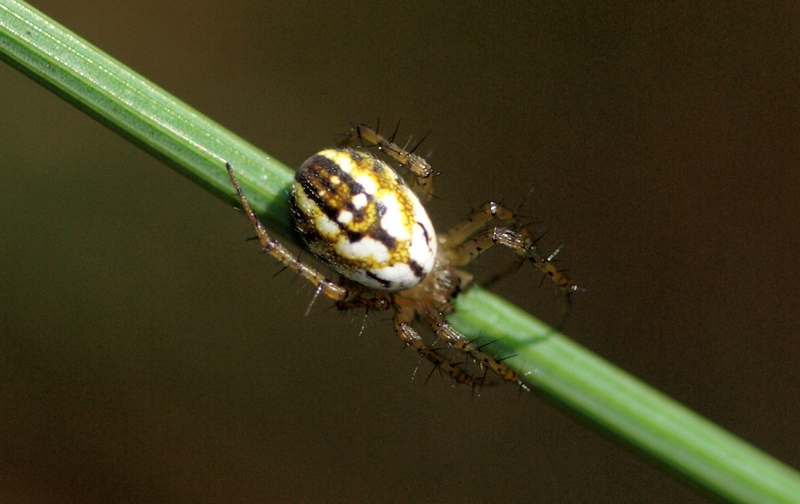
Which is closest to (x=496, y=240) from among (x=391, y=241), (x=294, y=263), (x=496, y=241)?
(x=496, y=241)

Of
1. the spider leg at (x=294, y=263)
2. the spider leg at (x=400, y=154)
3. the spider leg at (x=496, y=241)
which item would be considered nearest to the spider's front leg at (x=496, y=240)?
the spider leg at (x=496, y=241)

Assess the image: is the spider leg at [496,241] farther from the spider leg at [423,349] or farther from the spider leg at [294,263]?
the spider leg at [294,263]

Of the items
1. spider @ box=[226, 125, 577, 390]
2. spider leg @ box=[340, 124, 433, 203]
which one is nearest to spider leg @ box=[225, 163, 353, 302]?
spider @ box=[226, 125, 577, 390]

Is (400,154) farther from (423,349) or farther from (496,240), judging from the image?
(423,349)

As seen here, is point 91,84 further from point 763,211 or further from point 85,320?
point 763,211

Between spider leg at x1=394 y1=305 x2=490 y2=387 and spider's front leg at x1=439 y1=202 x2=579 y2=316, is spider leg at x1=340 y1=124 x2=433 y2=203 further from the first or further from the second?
spider leg at x1=394 y1=305 x2=490 y2=387

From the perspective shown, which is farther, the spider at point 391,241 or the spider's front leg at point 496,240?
the spider's front leg at point 496,240

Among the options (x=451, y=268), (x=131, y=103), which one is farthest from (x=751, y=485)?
(x=131, y=103)
